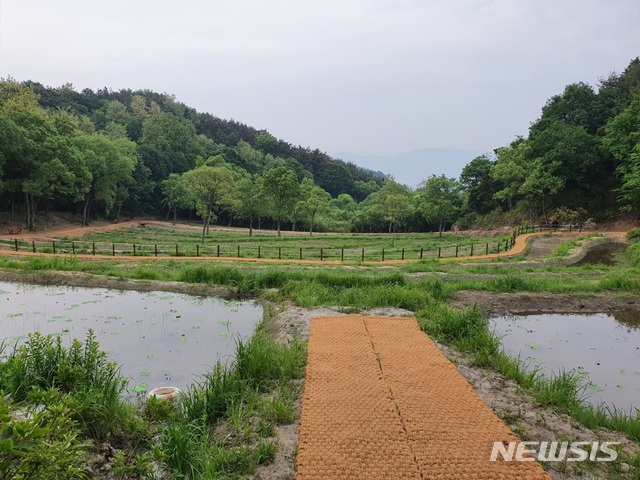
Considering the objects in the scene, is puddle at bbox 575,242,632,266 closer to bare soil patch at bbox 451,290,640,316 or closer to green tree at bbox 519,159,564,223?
bare soil patch at bbox 451,290,640,316

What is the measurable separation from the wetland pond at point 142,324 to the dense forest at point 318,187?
27439 millimetres

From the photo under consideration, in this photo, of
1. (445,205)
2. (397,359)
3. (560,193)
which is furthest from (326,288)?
(560,193)

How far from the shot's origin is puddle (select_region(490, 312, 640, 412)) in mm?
7512

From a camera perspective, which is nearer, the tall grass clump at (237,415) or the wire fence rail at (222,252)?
the tall grass clump at (237,415)

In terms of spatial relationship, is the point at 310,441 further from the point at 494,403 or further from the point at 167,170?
the point at 167,170

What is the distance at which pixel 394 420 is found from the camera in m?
5.47

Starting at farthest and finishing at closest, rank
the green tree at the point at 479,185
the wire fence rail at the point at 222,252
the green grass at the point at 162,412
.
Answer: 1. the green tree at the point at 479,185
2. the wire fence rail at the point at 222,252
3. the green grass at the point at 162,412

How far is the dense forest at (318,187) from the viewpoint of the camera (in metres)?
36.7

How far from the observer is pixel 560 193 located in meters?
45.8

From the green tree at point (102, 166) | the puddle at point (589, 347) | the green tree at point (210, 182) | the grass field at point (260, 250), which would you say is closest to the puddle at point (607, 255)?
the grass field at point (260, 250)

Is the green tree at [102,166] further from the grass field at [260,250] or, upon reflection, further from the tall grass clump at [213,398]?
the tall grass clump at [213,398]

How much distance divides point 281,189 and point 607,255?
33.5 meters

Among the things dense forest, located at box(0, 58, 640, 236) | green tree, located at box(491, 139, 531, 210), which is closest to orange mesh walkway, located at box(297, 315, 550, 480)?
dense forest, located at box(0, 58, 640, 236)

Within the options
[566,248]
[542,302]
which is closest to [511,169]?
[566,248]
